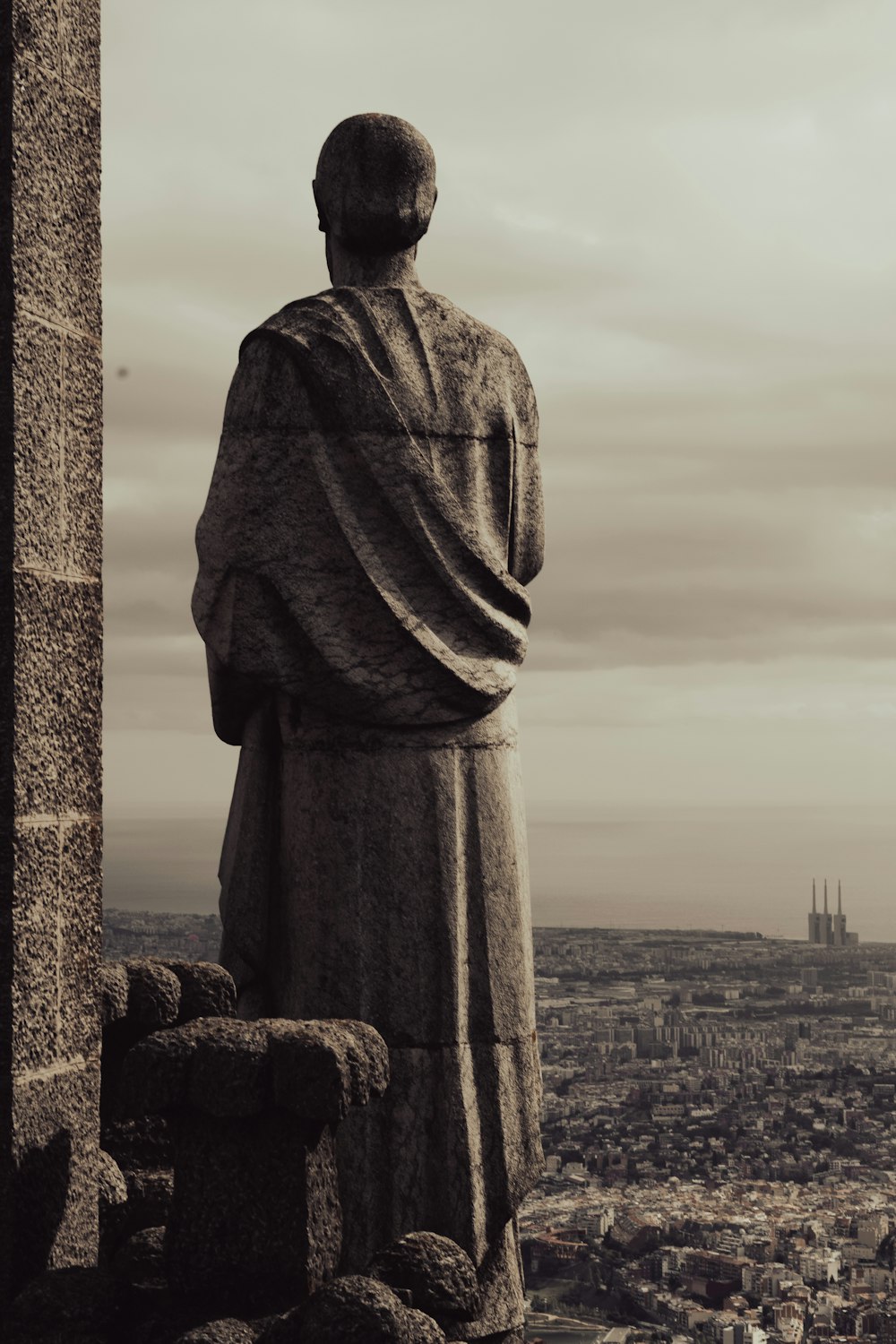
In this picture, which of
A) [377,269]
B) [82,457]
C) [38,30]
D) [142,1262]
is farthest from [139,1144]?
[38,30]

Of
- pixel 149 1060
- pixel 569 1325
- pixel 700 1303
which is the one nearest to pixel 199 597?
pixel 149 1060

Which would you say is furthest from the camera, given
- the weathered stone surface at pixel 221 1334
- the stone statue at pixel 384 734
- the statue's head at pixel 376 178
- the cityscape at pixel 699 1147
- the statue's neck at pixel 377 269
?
the cityscape at pixel 699 1147

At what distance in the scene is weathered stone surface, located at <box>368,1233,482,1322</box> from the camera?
5.96 metres

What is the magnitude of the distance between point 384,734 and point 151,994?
1673mm

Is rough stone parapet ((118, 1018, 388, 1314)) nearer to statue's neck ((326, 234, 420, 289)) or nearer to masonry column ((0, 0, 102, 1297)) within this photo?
masonry column ((0, 0, 102, 1297))

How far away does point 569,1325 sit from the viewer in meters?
11.6

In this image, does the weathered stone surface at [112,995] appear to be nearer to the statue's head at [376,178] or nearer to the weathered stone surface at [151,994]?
the weathered stone surface at [151,994]

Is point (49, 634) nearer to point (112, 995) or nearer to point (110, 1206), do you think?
point (112, 995)

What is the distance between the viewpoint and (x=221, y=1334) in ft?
18.6

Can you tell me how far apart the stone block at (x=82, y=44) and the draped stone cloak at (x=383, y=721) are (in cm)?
176

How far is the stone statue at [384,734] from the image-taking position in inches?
339

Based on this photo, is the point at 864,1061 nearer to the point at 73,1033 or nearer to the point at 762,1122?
the point at 762,1122

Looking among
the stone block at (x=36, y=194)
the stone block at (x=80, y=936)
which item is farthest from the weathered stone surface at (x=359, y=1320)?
the stone block at (x=36, y=194)

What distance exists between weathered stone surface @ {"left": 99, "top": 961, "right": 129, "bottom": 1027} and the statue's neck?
3.14m
